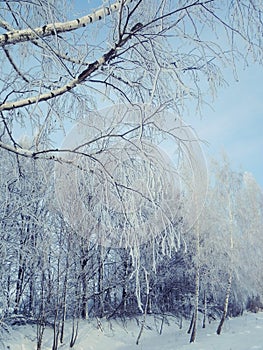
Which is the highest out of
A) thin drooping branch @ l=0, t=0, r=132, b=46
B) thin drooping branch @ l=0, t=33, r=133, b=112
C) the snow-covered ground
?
thin drooping branch @ l=0, t=0, r=132, b=46

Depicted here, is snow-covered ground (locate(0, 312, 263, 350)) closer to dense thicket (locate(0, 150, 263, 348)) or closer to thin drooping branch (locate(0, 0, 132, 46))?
dense thicket (locate(0, 150, 263, 348))

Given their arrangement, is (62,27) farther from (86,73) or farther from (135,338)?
(135,338)

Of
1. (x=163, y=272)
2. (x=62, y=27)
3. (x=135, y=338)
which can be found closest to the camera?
(x=62, y=27)

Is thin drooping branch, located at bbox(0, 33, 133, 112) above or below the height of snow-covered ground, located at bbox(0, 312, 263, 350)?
above

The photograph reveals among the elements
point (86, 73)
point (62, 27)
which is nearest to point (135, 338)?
point (86, 73)

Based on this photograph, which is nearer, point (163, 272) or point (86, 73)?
point (86, 73)

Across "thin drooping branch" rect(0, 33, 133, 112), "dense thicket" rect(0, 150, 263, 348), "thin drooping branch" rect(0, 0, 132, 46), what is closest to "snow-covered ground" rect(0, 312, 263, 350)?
"dense thicket" rect(0, 150, 263, 348)

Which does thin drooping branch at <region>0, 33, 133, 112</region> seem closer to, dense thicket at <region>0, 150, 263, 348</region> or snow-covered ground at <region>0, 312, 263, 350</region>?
dense thicket at <region>0, 150, 263, 348</region>

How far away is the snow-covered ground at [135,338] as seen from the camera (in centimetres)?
1061

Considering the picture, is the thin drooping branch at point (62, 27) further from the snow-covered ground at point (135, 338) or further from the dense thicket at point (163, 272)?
the snow-covered ground at point (135, 338)

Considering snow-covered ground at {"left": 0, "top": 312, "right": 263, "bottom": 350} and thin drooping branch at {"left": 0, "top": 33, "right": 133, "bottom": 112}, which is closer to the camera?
thin drooping branch at {"left": 0, "top": 33, "right": 133, "bottom": 112}

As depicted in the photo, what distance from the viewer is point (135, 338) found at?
1314cm

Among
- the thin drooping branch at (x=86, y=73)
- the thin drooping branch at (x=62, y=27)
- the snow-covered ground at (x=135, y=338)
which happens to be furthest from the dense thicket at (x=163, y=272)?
the thin drooping branch at (x=62, y=27)

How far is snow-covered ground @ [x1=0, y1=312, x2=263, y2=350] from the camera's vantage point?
10609 mm
